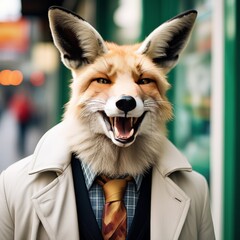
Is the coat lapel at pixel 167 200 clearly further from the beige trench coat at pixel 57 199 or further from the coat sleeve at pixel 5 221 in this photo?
the coat sleeve at pixel 5 221

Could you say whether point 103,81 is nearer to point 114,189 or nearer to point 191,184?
point 114,189

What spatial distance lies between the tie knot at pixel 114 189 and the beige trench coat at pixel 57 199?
126 mm

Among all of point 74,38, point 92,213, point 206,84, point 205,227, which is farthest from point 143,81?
point 206,84

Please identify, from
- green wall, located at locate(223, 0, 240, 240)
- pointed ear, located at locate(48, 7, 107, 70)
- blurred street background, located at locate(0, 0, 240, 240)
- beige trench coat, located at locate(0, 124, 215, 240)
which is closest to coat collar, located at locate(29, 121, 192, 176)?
beige trench coat, located at locate(0, 124, 215, 240)

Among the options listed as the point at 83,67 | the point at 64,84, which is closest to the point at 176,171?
the point at 83,67

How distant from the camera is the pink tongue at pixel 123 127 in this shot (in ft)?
4.82

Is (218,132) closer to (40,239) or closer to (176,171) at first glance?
(176,171)

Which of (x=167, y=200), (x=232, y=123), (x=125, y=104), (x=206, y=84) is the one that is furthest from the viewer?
(x=206, y=84)

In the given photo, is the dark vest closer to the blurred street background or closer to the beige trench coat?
the beige trench coat

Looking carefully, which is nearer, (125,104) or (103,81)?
(125,104)

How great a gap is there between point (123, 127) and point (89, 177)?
33cm

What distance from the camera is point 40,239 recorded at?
1.69m

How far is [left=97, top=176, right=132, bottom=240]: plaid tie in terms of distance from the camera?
1.66 metres

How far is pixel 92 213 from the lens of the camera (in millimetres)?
1678
